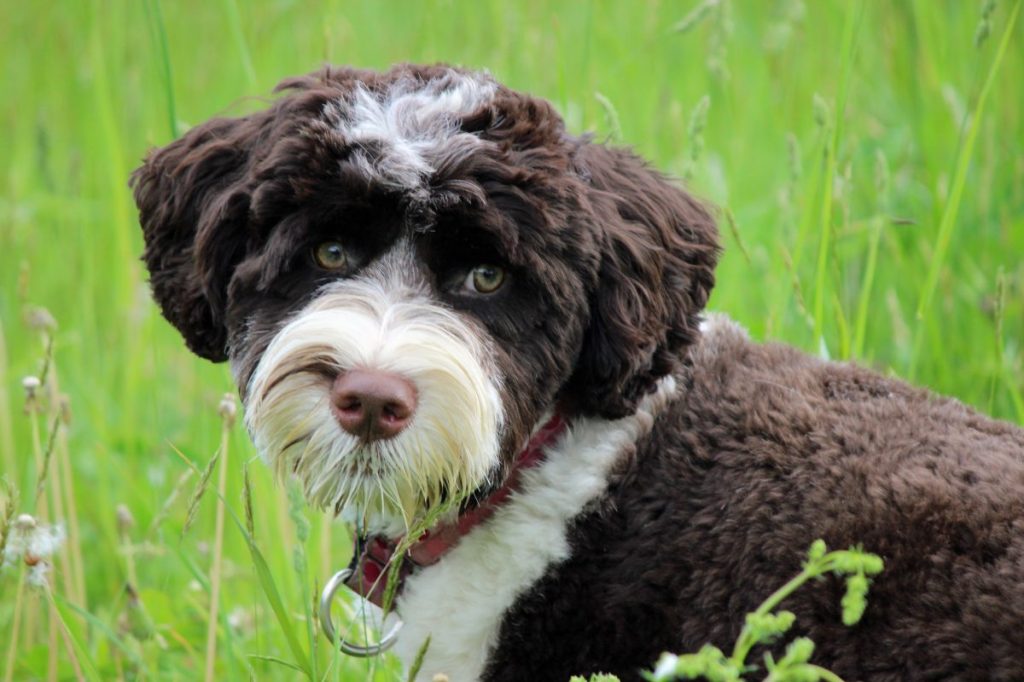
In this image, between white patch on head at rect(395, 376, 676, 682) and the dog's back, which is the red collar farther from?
the dog's back

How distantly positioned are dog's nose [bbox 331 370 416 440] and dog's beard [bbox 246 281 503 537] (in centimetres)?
2

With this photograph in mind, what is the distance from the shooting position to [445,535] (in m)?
3.25

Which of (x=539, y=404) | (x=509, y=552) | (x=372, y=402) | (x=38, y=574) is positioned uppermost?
(x=372, y=402)

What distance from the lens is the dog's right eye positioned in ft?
10.2

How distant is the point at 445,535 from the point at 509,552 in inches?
7.2

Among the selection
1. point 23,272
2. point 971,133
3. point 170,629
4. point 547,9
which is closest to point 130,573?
point 170,629

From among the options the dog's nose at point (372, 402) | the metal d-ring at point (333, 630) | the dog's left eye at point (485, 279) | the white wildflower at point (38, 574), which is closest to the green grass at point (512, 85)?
the metal d-ring at point (333, 630)

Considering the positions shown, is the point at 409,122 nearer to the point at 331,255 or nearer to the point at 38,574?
the point at 331,255

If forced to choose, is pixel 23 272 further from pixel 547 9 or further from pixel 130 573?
pixel 547 9

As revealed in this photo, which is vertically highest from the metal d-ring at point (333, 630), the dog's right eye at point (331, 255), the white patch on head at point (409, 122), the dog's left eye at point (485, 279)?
the white patch on head at point (409, 122)

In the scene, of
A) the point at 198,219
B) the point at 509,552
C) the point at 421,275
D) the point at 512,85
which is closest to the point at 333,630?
the point at 509,552

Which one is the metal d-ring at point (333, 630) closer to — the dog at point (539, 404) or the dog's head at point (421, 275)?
the dog at point (539, 404)

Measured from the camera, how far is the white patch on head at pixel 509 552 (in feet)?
10.3

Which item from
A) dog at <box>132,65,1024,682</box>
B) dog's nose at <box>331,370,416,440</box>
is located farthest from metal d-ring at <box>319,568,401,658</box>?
dog's nose at <box>331,370,416,440</box>
